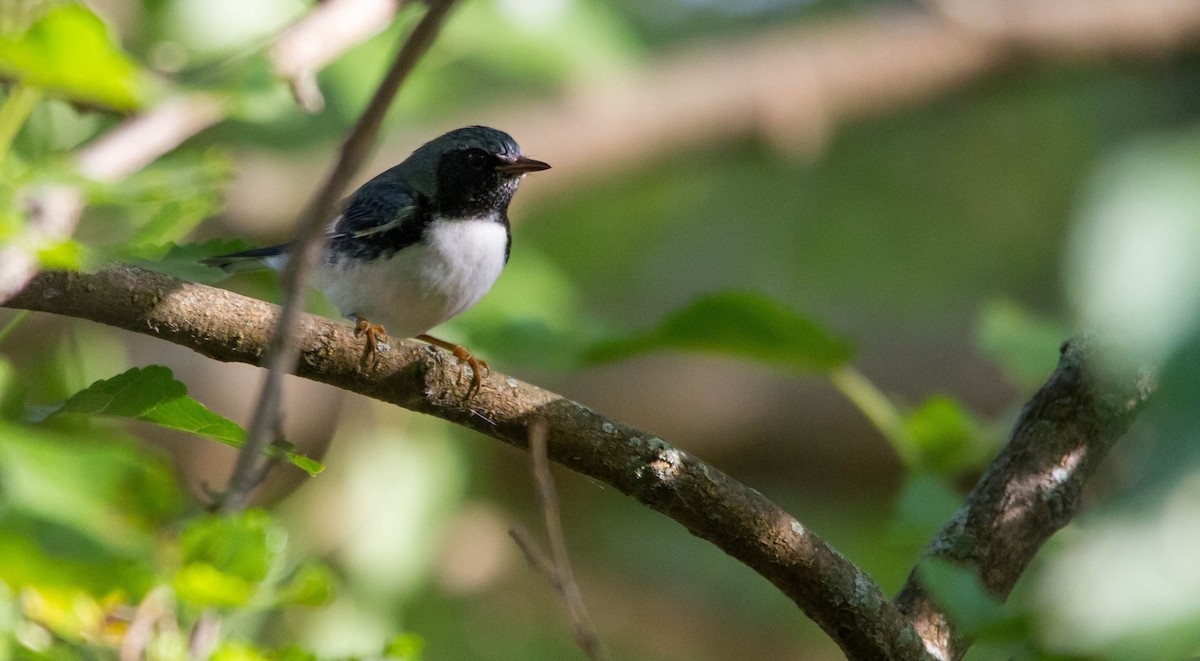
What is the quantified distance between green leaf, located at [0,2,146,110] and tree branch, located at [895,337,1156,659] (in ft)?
5.17

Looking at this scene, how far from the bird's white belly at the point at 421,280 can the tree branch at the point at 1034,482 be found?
1.58 m

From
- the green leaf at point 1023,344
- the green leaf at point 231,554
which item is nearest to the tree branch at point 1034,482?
the green leaf at point 1023,344

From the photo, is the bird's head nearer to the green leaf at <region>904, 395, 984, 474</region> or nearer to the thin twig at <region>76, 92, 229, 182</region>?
the thin twig at <region>76, 92, 229, 182</region>

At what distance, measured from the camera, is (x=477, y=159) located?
3756mm

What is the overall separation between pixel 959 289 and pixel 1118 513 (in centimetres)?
788

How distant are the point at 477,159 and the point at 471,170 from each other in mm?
63

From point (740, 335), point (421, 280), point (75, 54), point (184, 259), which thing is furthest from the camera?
point (421, 280)

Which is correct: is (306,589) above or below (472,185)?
below

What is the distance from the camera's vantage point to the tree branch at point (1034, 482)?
6.97ft

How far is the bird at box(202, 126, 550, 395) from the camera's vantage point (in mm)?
3264

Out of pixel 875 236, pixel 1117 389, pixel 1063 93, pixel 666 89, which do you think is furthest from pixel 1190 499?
pixel 1063 93

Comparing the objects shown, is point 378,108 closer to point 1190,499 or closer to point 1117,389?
point 1190,499

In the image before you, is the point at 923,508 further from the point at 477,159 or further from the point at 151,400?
the point at 477,159

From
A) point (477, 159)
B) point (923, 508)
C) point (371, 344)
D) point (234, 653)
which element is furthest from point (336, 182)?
point (477, 159)
